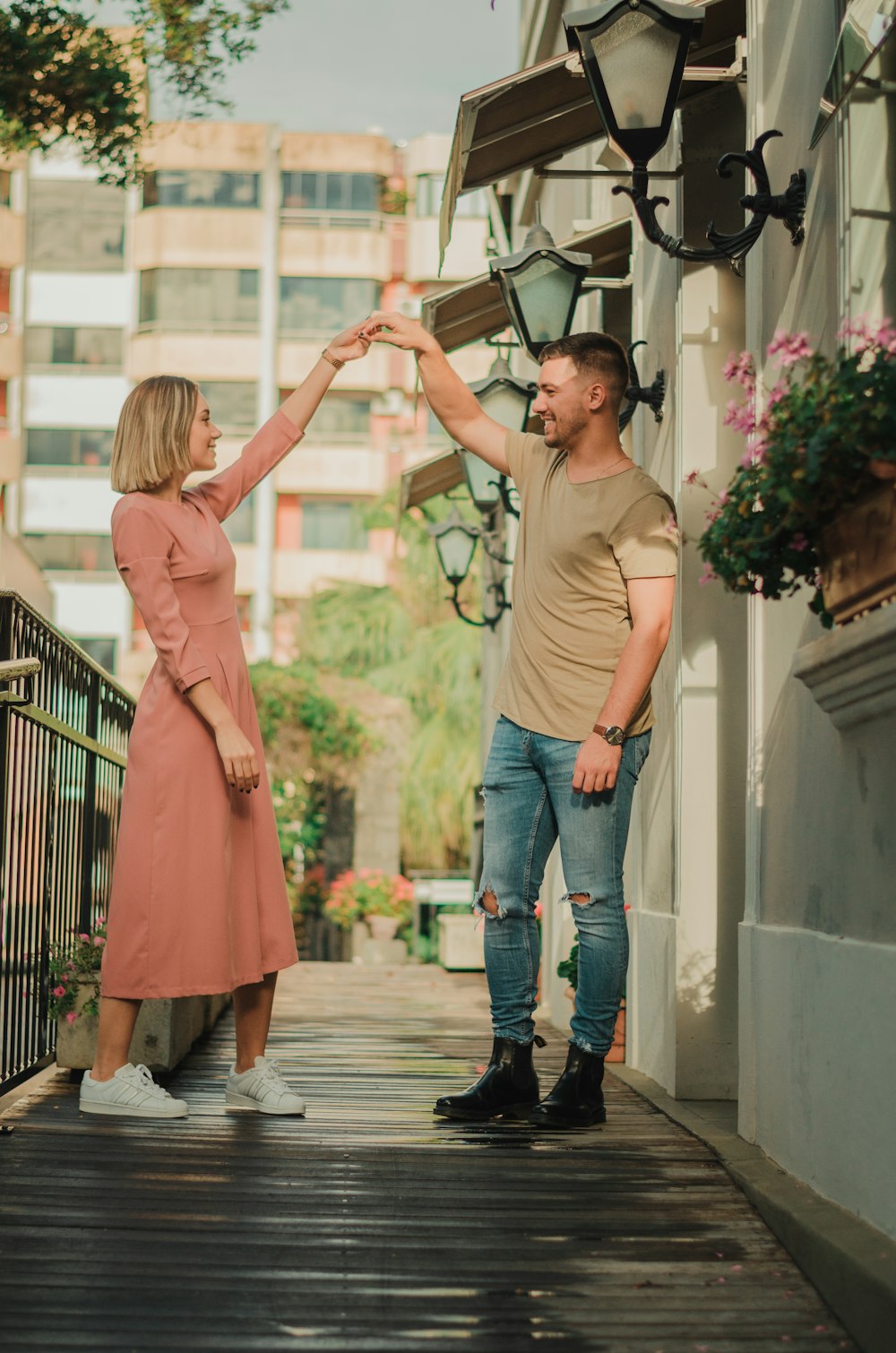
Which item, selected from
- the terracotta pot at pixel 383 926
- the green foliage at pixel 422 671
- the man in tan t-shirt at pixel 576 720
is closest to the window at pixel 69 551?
the green foliage at pixel 422 671

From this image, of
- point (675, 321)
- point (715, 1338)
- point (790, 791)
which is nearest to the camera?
point (715, 1338)

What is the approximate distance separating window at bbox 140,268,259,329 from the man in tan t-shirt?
40255 mm

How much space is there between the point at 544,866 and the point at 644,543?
0.93m

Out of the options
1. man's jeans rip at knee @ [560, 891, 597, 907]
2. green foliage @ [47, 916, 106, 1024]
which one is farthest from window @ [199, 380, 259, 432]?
man's jeans rip at knee @ [560, 891, 597, 907]

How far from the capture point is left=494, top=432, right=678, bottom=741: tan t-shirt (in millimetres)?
4578

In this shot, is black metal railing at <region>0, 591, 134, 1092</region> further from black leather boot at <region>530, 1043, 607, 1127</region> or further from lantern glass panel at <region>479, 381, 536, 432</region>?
lantern glass panel at <region>479, 381, 536, 432</region>

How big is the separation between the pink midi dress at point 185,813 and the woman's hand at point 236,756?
130 mm

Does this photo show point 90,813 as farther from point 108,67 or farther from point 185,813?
point 108,67

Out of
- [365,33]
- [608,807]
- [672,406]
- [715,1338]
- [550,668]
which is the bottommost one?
[715,1338]

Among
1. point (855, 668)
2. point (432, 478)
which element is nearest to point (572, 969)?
point (855, 668)

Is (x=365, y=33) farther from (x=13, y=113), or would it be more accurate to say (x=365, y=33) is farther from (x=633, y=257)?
(x=633, y=257)

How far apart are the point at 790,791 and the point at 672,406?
7.50 feet

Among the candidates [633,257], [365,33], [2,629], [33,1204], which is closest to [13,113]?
[633,257]

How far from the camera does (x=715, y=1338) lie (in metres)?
2.90
